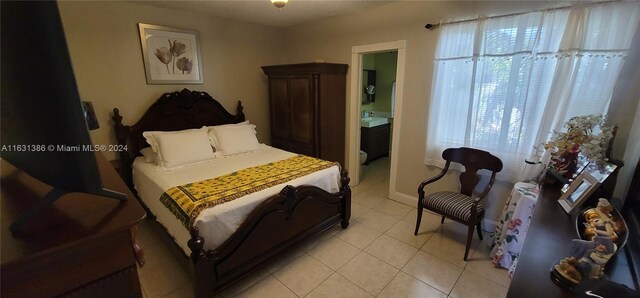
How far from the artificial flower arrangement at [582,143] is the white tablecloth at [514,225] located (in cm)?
28

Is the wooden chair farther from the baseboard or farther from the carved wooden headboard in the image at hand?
the carved wooden headboard

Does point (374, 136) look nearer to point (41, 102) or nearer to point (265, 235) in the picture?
point (265, 235)

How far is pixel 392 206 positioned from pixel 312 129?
1447 mm

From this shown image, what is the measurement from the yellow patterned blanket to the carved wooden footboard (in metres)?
0.18

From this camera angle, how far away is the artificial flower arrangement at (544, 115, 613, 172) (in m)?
1.57

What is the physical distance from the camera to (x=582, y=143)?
1.70m

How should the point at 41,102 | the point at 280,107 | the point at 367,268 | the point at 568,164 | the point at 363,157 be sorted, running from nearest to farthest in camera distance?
the point at 41,102
the point at 568,164
the point at 367,268
the point at 280,107
the point at 363,157

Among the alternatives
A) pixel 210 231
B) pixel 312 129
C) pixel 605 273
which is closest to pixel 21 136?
pixel 210 231

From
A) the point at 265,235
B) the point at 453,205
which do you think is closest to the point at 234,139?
the point at 265,235

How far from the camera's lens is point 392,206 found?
3.21 meters

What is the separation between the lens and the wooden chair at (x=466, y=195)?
216cm

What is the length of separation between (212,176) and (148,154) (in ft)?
3.46

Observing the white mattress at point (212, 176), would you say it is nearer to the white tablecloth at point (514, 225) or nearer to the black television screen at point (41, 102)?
the black television screen at point (41, 102)

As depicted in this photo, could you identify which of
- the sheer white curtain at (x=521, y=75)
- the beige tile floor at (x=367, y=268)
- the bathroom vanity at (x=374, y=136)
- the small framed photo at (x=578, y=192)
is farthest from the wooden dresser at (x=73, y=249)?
the bathroom vanity at (x=374, y=136)
